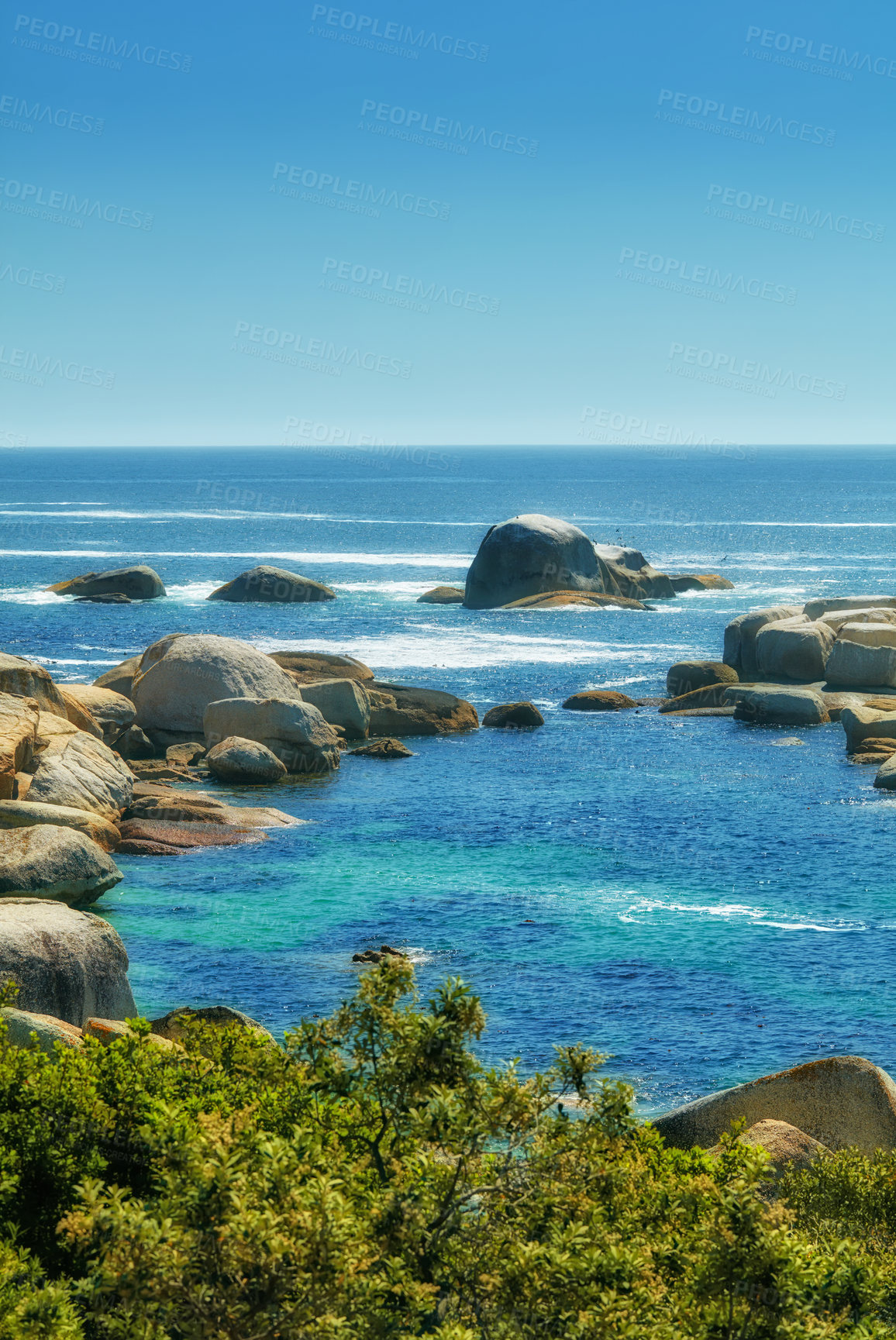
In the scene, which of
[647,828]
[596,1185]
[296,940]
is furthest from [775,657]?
[596,1185]

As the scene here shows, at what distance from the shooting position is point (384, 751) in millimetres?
44781

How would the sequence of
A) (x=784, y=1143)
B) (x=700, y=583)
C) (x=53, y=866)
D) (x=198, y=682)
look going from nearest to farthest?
(x=784, y=1143), (x=53, y=866), (x=198, y=682), (x=700, y=583)

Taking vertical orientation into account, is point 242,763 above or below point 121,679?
below

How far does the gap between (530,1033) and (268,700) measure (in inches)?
858

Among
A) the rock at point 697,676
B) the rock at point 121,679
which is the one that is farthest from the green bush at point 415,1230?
the rock at point 697,676

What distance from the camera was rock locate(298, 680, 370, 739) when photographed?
1854 inches

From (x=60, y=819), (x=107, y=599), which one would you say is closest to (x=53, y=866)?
(x=60, y=819)

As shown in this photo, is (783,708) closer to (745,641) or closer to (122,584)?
(745,641)

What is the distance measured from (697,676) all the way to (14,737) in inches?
1241

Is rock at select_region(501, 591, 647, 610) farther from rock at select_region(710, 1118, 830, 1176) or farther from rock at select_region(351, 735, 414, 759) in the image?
rock at select_region(710, 1118, 830, 1176)

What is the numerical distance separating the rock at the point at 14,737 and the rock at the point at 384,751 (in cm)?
1344

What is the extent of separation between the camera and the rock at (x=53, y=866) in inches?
1009

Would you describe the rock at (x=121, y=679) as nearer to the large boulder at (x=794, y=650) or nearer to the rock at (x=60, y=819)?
the rock at (x=60, y=819)

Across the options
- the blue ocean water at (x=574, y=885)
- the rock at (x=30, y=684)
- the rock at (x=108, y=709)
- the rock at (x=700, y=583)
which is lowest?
the blue ocean water at (x=574, y=885)
